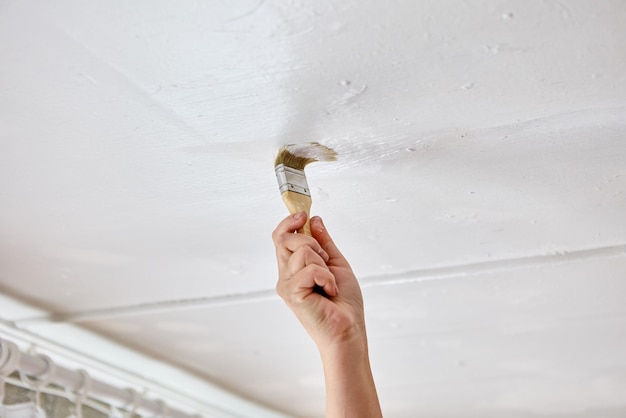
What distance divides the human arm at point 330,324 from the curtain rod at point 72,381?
2.46 ft

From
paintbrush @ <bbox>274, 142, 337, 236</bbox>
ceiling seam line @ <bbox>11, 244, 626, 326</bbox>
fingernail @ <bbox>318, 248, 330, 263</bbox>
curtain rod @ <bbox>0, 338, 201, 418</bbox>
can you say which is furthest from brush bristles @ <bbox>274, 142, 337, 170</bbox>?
curtain rod @ <bbox>0, 338, 201, 418</bbox>

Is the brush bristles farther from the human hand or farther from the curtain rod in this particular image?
the curtain rod

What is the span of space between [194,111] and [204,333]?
3.09 feet

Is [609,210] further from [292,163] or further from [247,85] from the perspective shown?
[247,85]

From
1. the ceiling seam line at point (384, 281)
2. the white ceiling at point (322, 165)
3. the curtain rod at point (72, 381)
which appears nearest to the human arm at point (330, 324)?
the white ceiling at point (322, 165)

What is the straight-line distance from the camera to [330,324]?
42.3 inches

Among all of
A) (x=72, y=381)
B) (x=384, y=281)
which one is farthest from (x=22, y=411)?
(x=384, y=281)

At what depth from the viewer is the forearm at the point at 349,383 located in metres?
1.07

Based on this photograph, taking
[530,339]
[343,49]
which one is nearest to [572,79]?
[343,49]

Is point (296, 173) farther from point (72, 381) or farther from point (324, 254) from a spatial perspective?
point (72, 381)

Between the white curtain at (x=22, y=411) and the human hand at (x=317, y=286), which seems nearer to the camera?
the human hand at (x=317, y=286)

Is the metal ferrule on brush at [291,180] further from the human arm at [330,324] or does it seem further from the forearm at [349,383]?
the forearm at [349,383]

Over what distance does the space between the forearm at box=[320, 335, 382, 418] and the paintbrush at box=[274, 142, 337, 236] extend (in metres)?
0.17

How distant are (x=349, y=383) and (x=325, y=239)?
198 millimetres
